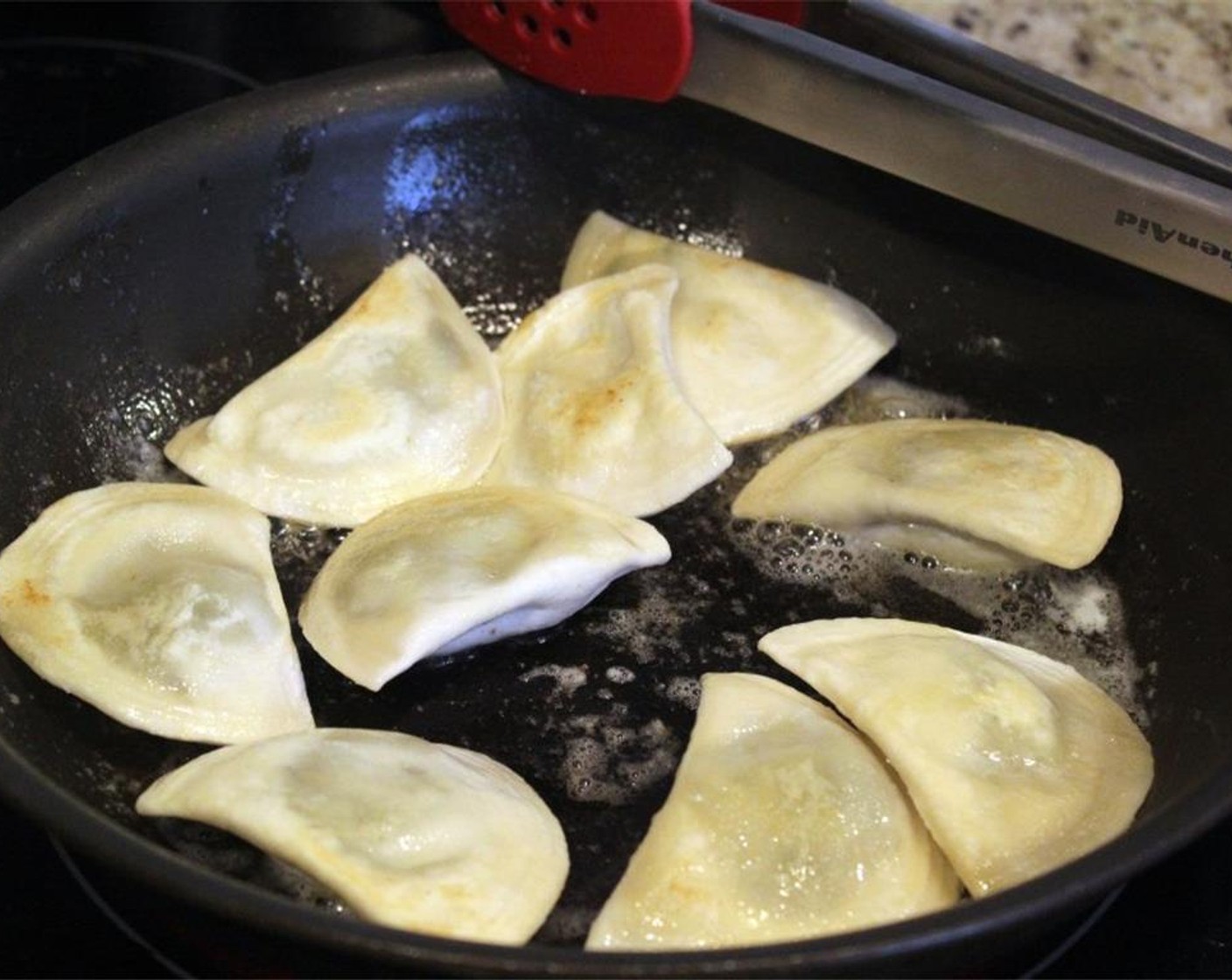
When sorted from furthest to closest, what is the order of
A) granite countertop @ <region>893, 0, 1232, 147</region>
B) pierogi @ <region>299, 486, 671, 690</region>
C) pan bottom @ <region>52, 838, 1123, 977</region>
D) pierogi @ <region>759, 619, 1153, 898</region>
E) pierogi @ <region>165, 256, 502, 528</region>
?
1. granite countertop @ <region>893, 0, 1232, 147</region>
2. pierogi @ <region>165, 256, 502, 528</region>
3. pierogi @ <region>299, 486, 671, 690</region>
4. pierogi @ <region>759, 619, 1153, 898</region>
5. pan bottom @ <region>52, 838, 1123, 977</region>

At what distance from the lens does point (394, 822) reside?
2.95ft

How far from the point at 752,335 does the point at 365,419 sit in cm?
32

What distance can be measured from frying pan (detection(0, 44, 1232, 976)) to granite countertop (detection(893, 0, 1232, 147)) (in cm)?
26

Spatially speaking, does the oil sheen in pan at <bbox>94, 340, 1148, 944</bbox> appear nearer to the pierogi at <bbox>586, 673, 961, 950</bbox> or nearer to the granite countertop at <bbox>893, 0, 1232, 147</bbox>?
the pierogi at <bbox>586, 673, 961, 950</bbox>

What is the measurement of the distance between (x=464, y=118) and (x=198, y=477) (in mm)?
→ 374

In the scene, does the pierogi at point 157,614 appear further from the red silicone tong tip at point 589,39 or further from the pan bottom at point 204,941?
the red silicone tong tip at point 589,39

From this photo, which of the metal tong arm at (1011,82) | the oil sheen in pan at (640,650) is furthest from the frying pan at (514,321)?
the metal tong arm at (1011,82)

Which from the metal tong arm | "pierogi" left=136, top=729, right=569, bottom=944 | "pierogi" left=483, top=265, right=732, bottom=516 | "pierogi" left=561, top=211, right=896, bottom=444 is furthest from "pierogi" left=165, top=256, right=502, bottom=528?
the metal tong arm

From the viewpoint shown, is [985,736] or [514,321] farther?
[514,321]

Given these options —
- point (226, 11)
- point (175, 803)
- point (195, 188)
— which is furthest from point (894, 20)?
point (175, 803)

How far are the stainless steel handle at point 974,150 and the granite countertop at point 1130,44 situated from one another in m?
0.35

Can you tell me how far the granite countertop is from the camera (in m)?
1.40

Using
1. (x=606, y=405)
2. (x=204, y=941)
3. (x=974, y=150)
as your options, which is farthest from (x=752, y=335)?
(x=204, y=941)

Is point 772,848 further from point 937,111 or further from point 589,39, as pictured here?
point 589,39
